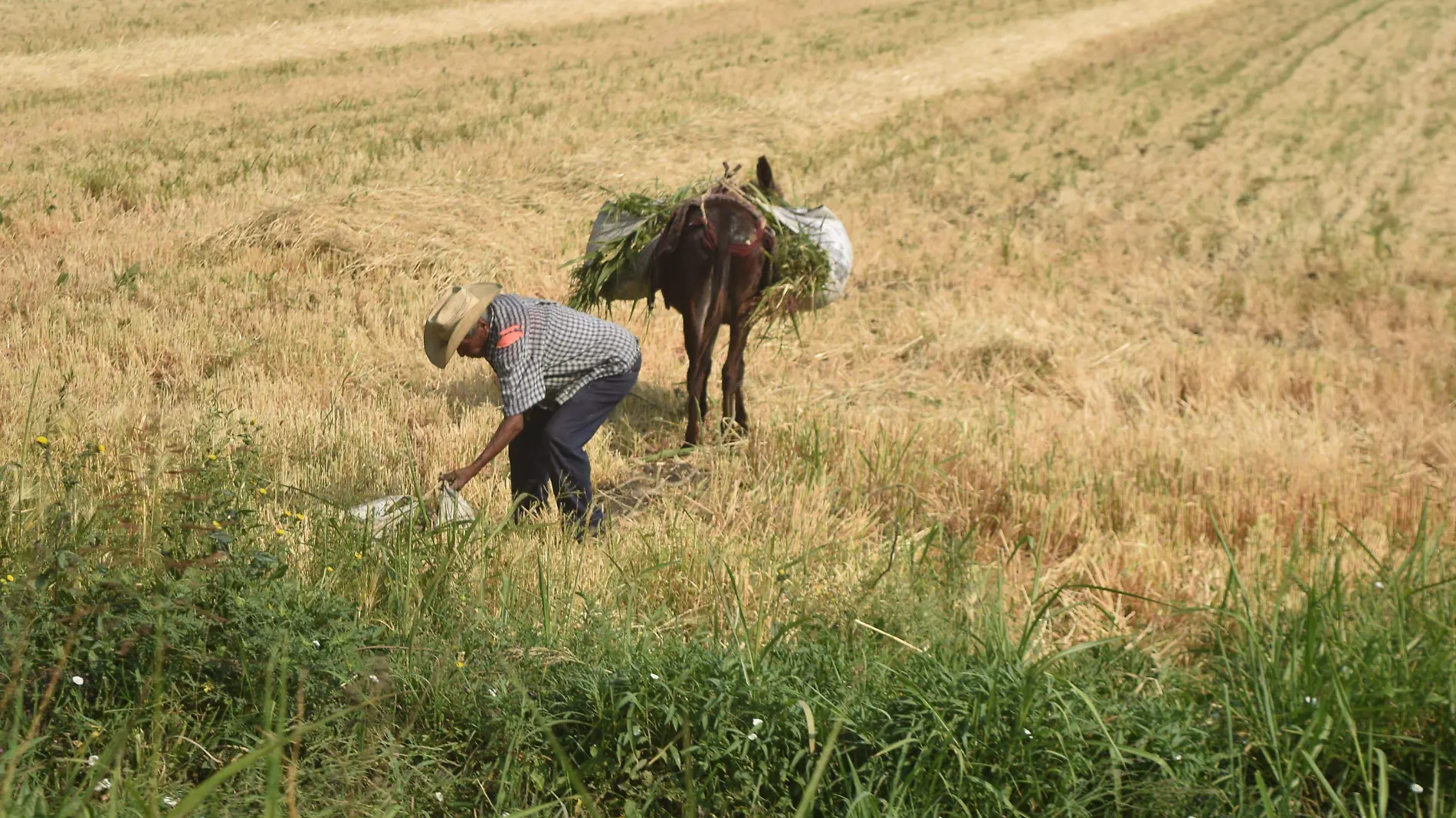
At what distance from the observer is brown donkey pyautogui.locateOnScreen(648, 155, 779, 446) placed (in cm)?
686

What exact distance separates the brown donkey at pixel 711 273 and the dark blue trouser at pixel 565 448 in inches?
33.7

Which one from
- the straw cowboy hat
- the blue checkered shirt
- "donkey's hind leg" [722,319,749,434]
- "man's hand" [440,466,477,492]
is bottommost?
"donkey's hind leg" [722,319,749,434]

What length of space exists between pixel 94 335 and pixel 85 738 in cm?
559

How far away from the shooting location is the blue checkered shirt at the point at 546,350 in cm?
535

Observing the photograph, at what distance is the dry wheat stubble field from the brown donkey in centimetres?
40

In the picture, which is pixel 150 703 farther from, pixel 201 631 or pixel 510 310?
pixel 510 310

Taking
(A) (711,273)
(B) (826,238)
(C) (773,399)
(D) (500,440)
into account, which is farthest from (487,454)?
(B) (826,238)

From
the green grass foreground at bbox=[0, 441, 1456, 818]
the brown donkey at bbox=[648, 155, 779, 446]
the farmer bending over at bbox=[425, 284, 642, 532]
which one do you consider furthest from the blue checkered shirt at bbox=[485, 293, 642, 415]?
the green grass foreground at bbox=[0, 441, 1456, 818]

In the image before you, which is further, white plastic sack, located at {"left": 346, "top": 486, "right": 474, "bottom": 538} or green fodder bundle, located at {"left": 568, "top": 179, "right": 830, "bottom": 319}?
green fodder bundle, located at {"left": 568, "top": 179, "right": 830, "bottom": 319}

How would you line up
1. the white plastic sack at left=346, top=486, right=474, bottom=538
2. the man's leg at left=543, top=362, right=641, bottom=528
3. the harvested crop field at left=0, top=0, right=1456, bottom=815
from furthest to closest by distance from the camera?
the man's leg at left=543, top=362, right=641, bottom=528 → the white plastic sack at left=346, top=486, right=474, bottom=538 → the harvested crop field at left=0, top=0, right=1456, bottom=815

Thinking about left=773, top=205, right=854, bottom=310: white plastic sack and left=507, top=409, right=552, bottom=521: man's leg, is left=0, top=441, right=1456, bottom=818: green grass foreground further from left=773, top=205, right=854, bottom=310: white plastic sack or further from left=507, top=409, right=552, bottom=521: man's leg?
left=773, top=205, right=854, bottom=310: white plastic sack

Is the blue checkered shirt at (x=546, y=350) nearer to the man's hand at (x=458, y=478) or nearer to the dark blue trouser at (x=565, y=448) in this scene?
the dark blue trouser at (x=565, y=448)

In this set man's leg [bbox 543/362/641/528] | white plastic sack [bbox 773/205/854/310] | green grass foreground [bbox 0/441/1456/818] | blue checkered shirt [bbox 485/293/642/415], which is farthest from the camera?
white plastic sack [bbox 773/205/854/310]

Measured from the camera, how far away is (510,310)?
5.54 meters
